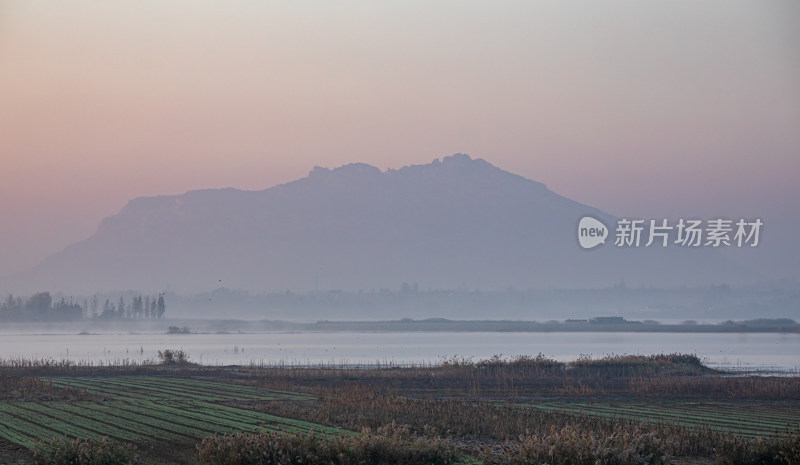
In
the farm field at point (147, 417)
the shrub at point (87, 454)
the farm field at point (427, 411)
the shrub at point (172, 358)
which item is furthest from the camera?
the shrub at point (172, 358)

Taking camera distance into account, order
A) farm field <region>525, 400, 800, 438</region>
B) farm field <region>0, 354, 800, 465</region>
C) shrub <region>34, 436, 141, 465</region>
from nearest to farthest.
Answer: shrub <region>34, 436, 141, 465</region>
farm field <region>0, 354, 800, 465</region>
farm field <region>525, 400, 800, 438</region>

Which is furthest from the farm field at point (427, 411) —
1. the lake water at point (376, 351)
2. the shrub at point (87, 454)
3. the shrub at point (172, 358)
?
the lake water at point (376, 351)

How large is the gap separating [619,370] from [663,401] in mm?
16120

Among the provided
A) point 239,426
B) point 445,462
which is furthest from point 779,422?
point 239,426

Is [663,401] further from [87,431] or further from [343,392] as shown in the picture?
[87,431]

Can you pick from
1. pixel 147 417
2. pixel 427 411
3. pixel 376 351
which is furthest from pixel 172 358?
pixel 427 411

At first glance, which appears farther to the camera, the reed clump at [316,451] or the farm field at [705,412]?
the farm field at [705,412]

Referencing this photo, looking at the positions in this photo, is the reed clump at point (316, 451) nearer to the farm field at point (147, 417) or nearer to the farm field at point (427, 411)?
the farm field at point (427, 411)

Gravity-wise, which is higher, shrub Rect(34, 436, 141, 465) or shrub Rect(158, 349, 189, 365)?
shrub Rect(158, 349, 189, 365)

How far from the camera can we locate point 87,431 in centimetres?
2794

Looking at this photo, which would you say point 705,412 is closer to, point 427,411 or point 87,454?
point 427,411

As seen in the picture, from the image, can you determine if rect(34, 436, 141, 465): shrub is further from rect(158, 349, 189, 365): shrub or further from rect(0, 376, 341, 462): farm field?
rect(158, 349, 189, 365): shrub

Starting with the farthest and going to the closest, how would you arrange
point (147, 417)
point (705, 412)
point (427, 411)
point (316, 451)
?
point (705, 412)
point (427, 411)
point (147, 417)
point (316, 451)

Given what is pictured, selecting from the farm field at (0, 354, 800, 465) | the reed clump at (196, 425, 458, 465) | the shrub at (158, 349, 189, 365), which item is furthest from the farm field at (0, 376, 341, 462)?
the shrub at (158, 349, 189, 365)
